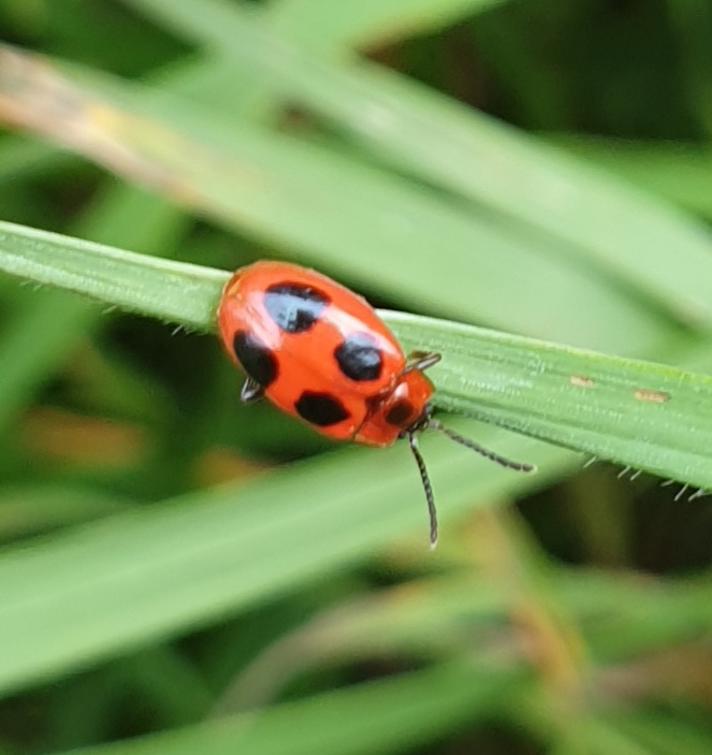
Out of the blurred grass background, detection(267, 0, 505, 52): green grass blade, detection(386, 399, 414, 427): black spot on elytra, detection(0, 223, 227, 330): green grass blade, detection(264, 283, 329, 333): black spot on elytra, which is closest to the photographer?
detection(0, 223, 227, 330): green grass blade

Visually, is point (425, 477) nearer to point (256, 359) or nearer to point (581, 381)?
point (256, 359)

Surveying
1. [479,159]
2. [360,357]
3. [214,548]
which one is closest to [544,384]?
[360,357]

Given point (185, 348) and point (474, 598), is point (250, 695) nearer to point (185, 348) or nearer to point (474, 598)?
point (474, 598)

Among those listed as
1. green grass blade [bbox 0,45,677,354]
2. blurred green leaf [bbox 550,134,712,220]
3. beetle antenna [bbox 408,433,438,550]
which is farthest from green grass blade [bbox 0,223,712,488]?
blurred green leaf [bbox 550,134,712,220]

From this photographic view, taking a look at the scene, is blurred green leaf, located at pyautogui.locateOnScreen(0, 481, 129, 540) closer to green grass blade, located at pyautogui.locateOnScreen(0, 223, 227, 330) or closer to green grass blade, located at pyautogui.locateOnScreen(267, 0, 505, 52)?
green grass blade, located at pyautogui.locateOnScreen(267, 0, 505, 52)

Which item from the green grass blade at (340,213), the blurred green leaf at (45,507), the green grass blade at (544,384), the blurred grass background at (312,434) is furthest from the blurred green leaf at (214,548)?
the green grass blade at (544,384)

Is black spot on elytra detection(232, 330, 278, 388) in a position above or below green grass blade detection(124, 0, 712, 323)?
above
